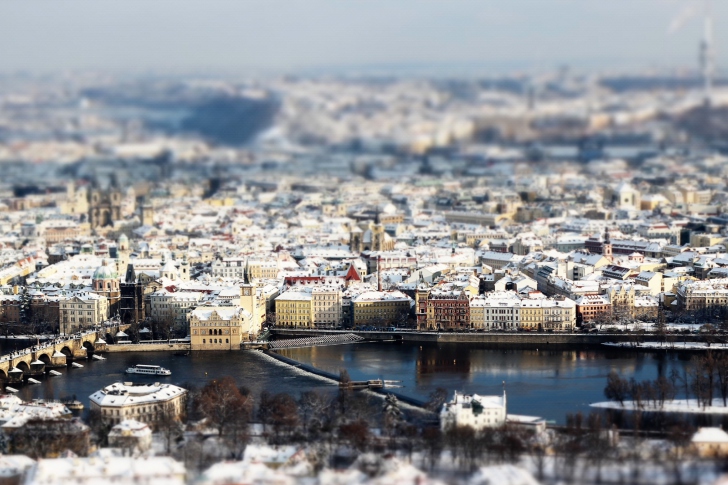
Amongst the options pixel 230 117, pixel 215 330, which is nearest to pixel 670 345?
pixel 215 330

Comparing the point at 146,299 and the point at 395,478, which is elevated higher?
the point at 146,299

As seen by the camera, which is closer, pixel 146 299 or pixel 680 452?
pixel 680 452

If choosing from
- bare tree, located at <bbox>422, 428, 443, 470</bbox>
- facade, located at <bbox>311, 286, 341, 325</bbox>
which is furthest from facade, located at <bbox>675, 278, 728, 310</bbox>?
bare tree, located at <bbox>422, 428, 443, 470</bbox>

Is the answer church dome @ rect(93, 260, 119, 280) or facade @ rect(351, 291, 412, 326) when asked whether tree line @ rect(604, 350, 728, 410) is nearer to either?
facade @ rect(351, 291, 412, 326)

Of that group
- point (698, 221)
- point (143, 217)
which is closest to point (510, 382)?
point (698, 221)

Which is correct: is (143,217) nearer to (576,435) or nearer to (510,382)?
(510,382)

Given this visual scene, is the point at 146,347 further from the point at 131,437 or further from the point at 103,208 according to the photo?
the point at 103,208
